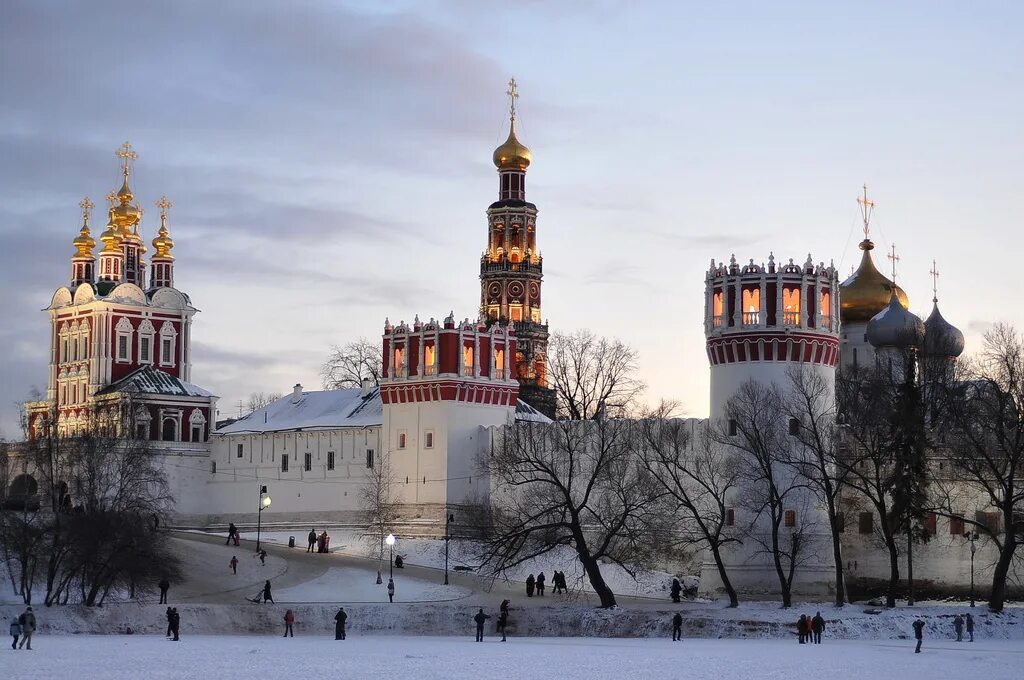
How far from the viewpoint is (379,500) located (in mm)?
83125

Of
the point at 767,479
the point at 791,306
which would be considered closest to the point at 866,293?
the point at 791,306

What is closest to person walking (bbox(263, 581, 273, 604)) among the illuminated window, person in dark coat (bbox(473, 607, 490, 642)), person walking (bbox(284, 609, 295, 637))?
person walking (bbox(284, 609, 295, 637))

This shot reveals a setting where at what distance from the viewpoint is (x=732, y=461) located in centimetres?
6794

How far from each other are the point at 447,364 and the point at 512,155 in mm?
37091

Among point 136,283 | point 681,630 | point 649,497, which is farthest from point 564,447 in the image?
point 136,283

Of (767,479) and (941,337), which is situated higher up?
(941,337)

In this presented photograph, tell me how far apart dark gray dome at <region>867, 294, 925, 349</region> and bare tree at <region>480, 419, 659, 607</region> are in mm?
14332

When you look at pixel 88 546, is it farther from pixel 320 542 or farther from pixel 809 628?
pixel 809 628

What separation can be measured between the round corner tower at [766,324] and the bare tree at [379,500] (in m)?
18.5

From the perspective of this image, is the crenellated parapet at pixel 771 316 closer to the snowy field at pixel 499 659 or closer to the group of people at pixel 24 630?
the snowy field at pixel 499 659

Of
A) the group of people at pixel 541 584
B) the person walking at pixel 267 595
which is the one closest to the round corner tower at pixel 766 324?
the group of people at pixel 541 584

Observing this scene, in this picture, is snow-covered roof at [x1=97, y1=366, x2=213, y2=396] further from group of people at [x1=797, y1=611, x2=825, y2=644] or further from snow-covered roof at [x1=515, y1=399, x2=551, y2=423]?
group of people at [x1=797, y1=611, x2=825, y2=644]

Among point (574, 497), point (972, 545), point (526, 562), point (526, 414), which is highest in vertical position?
A: point (526, 414)

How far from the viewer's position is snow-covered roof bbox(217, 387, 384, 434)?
89812 millimetres
